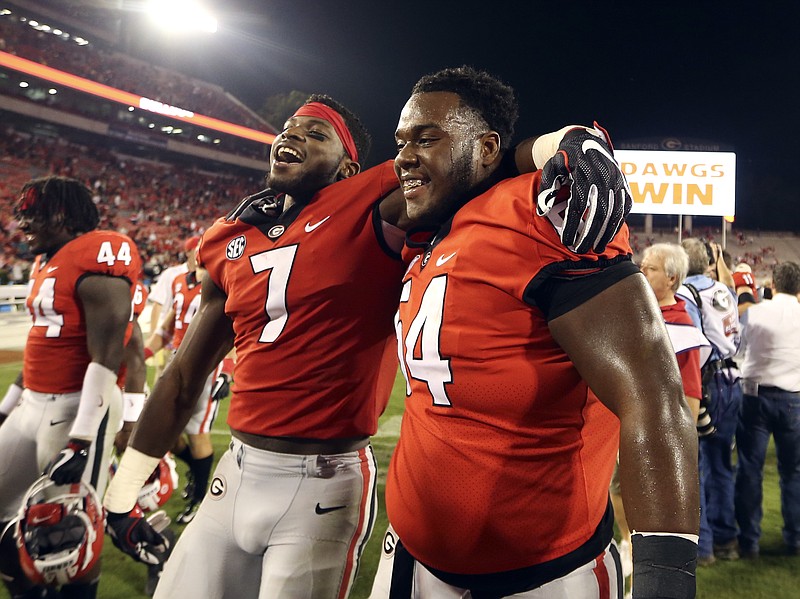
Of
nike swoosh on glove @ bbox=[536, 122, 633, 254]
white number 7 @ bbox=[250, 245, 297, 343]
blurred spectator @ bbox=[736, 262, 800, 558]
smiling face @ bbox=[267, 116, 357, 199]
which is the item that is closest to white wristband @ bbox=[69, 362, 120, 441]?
white number 7 @ bbox=[250, 245, 297, 343]

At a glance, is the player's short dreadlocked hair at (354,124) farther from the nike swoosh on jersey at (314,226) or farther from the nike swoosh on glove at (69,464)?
the nike swoosh on glove at (69,464)

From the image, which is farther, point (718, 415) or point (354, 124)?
point (718, 415)

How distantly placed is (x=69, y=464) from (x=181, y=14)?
3163cm

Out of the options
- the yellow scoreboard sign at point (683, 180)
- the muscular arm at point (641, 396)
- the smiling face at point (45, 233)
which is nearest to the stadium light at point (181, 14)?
the yellow scoreboard sign at point (683, 180)

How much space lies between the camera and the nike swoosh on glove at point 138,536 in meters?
2.24

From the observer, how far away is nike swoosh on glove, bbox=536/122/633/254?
115 cm

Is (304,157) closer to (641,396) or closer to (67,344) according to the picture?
(641,396)

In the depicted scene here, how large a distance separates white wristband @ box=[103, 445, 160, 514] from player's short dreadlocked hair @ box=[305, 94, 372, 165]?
56.5 inches

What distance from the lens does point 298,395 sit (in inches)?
78.0

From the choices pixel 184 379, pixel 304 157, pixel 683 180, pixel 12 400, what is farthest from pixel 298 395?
pixel 683 180

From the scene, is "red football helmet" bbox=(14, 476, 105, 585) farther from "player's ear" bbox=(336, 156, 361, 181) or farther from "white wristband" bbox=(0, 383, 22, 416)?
"player's ear" bbox=(336, 156, 361, 181)

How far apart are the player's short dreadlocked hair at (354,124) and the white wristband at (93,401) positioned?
1.63 metres

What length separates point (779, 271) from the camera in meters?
4.32

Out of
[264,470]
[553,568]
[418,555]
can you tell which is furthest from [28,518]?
[553,568]
